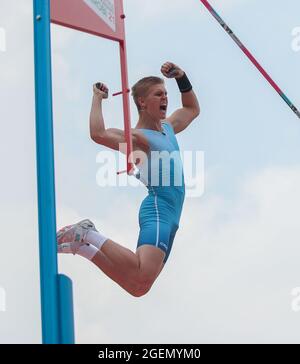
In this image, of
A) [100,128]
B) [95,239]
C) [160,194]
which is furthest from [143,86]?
[95,239]

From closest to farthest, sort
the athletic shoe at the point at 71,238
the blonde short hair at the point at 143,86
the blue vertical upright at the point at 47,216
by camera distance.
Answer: the blue vertical upright at the point at 47,216, the athletic shoe at the point at 71,238, the blonde short hair at the point at 143,86

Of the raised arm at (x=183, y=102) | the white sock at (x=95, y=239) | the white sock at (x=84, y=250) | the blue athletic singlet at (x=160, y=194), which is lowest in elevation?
the white sock at (x=84, y=250)

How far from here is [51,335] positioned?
269cm

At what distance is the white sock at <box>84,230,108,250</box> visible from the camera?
479 centimetres

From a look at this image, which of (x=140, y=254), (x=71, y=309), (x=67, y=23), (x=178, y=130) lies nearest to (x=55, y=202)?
(x=71, y=309)

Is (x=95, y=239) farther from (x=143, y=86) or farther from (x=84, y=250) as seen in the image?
(x=143, y=86)

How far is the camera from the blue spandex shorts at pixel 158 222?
4.89m

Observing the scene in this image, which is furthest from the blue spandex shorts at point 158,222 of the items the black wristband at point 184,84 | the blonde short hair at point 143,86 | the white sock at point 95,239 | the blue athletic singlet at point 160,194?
the black wristband at point 184,84

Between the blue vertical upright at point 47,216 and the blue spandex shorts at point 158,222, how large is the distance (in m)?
1.98

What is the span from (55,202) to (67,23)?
136 centimetres

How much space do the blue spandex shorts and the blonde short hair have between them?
0.79 meters

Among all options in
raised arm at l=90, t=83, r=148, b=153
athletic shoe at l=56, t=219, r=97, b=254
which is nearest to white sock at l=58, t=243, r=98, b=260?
athletic shoe at l=56, t=219, r=97, b=254

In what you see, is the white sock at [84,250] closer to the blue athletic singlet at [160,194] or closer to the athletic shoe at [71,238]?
the athletic shoe at [71,238]

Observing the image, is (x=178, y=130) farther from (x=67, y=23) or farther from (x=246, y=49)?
(x=67, y=23)
